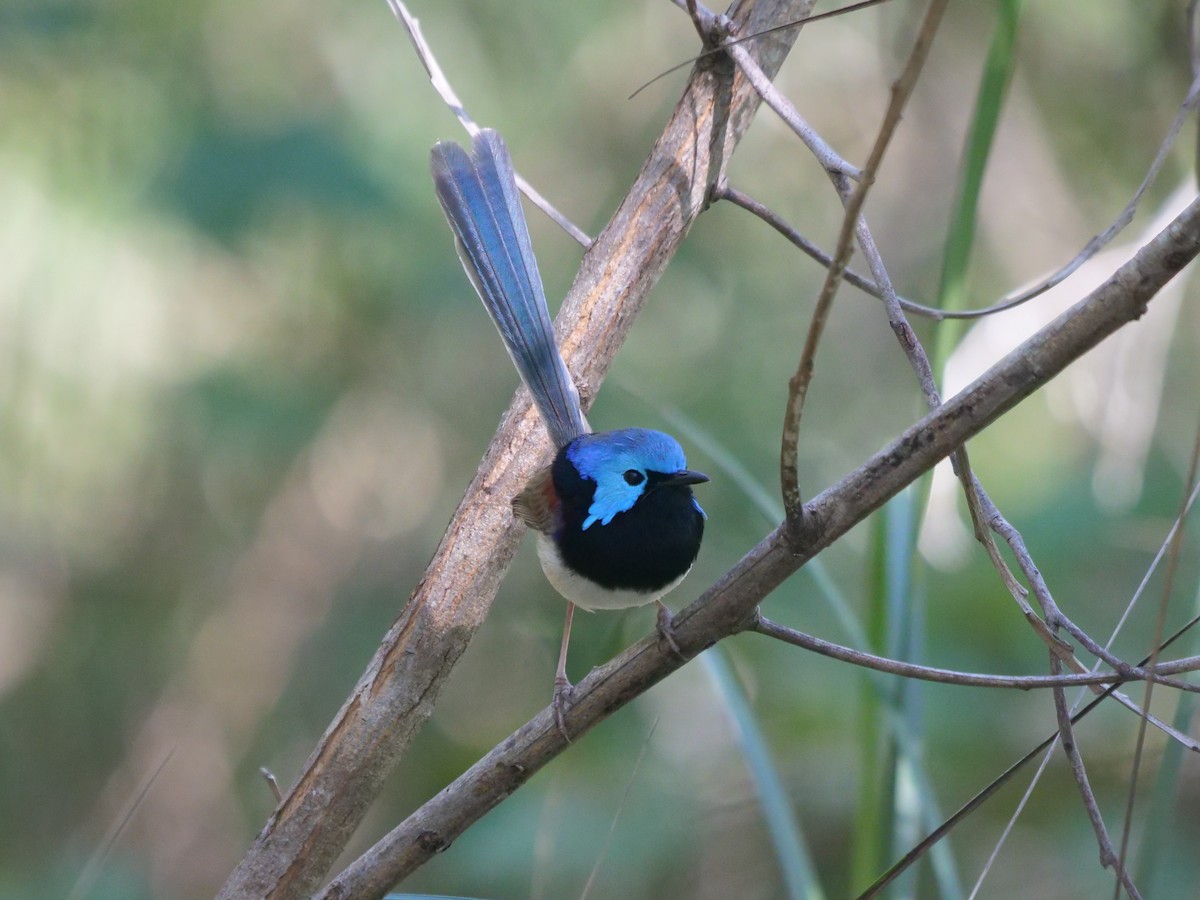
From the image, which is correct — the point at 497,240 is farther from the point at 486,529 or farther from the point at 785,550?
the point at 785,550

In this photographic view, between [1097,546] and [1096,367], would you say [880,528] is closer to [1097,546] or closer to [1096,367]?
[1097,546]

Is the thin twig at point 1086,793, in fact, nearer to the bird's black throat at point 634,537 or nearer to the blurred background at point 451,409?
the bird's black throat at point 634,537

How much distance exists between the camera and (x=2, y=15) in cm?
468

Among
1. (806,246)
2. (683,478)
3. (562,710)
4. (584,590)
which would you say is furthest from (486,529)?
(806,246)

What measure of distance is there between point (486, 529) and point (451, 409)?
357 centimetres

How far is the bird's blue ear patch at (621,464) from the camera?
2.56 m

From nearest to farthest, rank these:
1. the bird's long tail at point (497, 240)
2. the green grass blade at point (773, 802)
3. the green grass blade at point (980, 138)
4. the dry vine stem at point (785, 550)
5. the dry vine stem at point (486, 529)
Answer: the dry vine stem at point (785, 550) < the green grass blade at point (980, 138) < the green grass blade at point (773, 802) < the dry vine stem at point (486, 529) < the bird's long tail at point (497, 240)

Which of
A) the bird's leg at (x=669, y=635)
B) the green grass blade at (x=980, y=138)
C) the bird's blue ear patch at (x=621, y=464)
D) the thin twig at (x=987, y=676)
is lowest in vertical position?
the thin twig at (x=987, y=676)

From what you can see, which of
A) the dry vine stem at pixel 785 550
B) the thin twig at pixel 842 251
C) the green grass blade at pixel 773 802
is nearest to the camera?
the thin twig at pixel 842 251

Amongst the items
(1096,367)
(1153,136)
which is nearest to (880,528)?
(1096,367)

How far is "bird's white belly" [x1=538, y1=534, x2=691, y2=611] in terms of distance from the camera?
96.3 inches

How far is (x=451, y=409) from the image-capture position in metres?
6.01

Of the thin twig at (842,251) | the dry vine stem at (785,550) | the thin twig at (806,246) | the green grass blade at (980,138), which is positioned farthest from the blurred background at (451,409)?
the thin twig at (842,251)

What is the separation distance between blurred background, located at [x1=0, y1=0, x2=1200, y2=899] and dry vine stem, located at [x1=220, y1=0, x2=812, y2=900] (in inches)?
45.2
